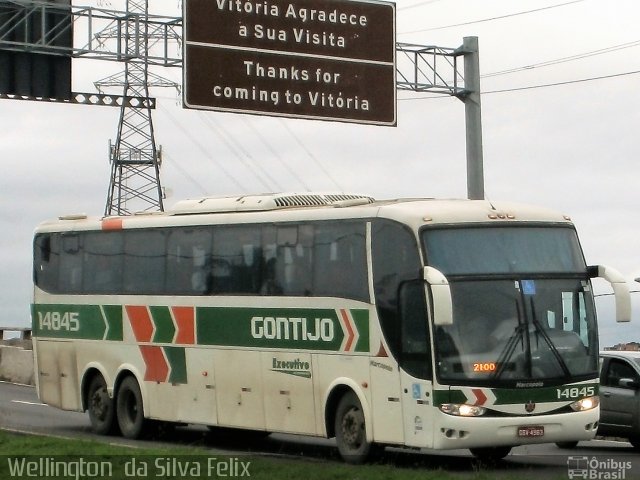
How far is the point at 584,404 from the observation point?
61.1 ft

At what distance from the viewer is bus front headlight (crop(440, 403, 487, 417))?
58.5ft

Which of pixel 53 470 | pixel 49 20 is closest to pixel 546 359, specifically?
pixel 53 470

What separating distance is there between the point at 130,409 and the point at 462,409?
828 centimetres

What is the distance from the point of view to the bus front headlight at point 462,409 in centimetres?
1783

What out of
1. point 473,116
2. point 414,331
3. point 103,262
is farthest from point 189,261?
point 473,116

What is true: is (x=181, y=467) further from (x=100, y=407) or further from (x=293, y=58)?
(x=293, y=58)

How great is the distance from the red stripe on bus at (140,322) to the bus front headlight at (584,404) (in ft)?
25.2

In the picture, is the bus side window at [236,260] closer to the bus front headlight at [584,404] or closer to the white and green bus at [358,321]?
the white and green bus at [358,321]

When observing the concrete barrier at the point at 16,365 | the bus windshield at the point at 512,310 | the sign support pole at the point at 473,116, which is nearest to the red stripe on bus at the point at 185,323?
the bus windshield at the point at 512,310

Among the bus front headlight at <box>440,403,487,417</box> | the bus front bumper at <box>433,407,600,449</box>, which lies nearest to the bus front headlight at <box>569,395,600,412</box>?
the bus front bumper at <box>433,407,600,449</box>

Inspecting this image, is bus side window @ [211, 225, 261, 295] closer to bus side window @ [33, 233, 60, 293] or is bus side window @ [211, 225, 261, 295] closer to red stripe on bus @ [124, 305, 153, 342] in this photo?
red stripe on bus @ [124, 305, 153, 342]

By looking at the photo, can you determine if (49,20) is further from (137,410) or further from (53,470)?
(53,470)

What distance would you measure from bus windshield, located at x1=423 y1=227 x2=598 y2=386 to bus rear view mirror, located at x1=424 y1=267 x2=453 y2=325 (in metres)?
0.78

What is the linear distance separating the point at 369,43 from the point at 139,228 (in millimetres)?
6052
